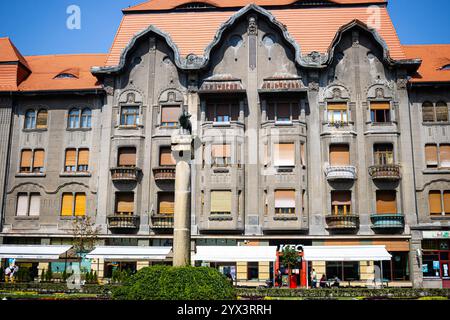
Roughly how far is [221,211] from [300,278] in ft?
22.9

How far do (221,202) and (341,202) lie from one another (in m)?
8.31

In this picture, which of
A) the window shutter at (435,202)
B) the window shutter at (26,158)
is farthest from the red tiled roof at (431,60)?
the window shutter at (26,158)

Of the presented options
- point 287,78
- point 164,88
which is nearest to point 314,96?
point 287,78

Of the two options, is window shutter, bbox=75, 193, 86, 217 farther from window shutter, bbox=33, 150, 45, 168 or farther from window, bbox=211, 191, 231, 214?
window, bbox=211, 191, 231, 214

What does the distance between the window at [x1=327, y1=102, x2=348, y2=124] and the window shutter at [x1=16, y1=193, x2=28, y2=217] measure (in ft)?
75.4

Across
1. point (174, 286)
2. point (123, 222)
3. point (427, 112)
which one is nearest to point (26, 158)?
point (123, 222)

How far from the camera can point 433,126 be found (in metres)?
36.2

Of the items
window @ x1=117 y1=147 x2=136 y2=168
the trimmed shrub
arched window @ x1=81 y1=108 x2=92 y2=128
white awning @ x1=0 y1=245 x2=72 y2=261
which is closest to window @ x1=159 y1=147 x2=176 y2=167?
window @ x1=117 y1=147 x2=136 y2=168

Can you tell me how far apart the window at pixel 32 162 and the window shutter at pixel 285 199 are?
57.8ft

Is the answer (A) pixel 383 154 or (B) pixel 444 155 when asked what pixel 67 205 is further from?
(B) pixel 444 155

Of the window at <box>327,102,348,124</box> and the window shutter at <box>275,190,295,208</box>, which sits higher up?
the window at <box>327,102,348,124</box>

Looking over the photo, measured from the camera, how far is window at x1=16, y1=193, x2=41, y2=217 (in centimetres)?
3791

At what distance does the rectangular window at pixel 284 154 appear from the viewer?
118ft

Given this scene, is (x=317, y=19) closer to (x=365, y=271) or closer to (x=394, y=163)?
(x=394, y=163)
